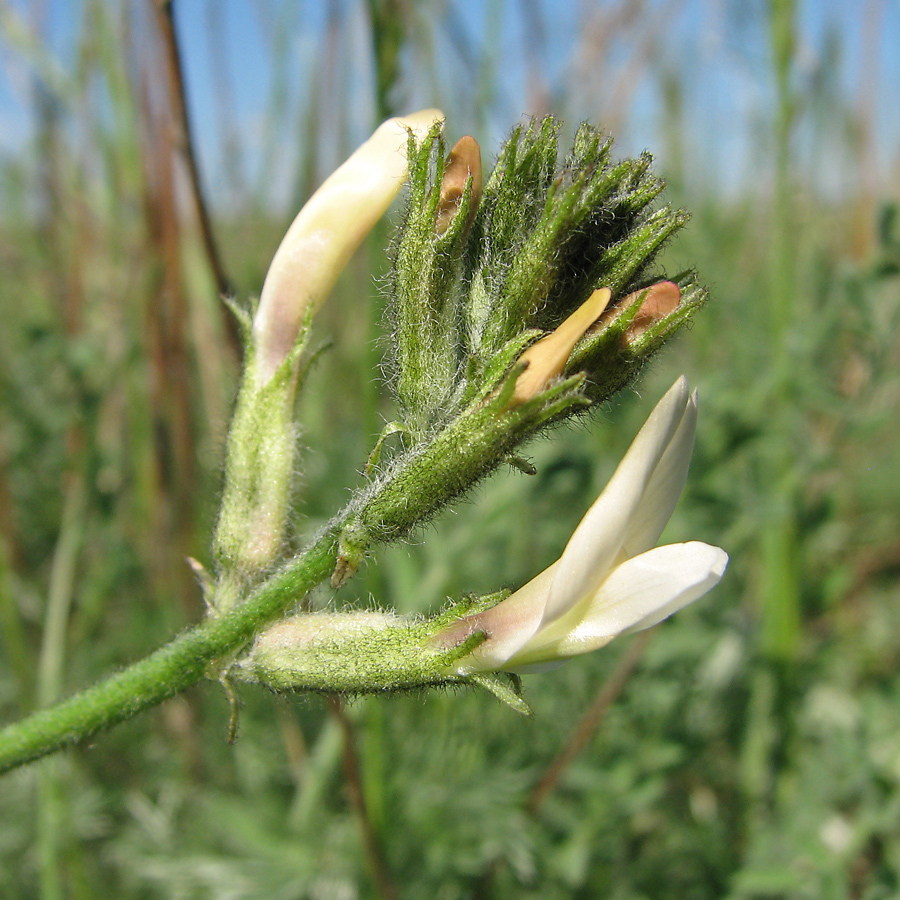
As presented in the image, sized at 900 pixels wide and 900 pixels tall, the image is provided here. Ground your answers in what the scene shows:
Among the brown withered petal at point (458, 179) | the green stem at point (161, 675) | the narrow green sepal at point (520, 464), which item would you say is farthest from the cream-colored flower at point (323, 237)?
the narrow green sepal at point (520, 464)

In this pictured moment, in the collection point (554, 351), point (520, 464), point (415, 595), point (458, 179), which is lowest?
point (415, 595)

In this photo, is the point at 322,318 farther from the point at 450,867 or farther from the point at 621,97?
the point at 450,867

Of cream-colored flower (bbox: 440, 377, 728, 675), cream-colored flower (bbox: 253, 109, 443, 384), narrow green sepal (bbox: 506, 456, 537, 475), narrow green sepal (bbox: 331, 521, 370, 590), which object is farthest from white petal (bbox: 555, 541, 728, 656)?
cream-colored flower (bbox: 253, 109, 443, 384)

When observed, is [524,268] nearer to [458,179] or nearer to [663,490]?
[458,179]

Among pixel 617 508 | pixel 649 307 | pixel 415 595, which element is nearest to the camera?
pixel 617 508

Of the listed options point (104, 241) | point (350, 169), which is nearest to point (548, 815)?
point (350, 169)

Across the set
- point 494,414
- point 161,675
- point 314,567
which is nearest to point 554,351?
point 494,414

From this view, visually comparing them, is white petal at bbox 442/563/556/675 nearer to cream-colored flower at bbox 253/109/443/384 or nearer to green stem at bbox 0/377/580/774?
green stem at bbox 0/377/580/774
